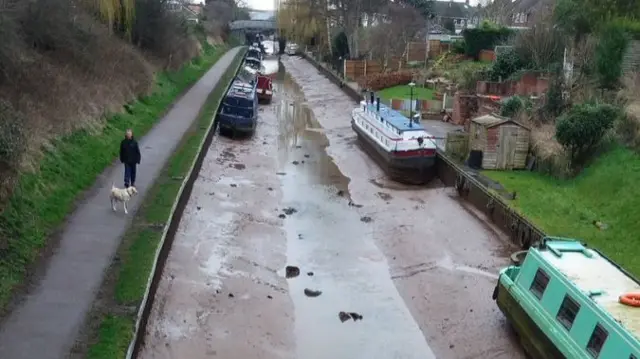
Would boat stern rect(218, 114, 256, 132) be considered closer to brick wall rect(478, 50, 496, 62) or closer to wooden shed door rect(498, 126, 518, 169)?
wooden shed door rect(498, 126, 518, 169)

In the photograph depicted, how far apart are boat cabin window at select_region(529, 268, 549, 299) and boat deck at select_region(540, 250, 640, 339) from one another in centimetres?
28

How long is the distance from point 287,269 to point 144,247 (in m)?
3.76

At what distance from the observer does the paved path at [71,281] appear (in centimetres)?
1027

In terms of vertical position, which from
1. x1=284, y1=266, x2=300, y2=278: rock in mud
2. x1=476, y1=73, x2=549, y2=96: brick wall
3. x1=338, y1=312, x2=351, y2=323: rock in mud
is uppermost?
x1=476, y1=73, x2=549, y2=96: brick wall

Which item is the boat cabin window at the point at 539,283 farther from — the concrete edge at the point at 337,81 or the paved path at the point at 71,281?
the concrete edge at the point at 337,81

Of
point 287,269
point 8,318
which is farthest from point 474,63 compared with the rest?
point 8,318

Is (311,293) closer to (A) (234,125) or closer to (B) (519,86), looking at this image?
(A) (234,125)

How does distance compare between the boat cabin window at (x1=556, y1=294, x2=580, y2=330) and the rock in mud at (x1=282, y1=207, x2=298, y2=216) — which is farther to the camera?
the rock in mud at (x1=282, y1=207, x2=298, y2=216)

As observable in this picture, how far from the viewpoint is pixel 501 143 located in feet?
77.5

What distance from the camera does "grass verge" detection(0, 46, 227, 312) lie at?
12.6 m

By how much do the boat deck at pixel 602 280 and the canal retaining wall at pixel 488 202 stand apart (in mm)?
4229

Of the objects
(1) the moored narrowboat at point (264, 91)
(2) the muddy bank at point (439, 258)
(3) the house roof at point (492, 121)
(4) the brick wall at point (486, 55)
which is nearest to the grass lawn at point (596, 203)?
(2) the muddy bank at point (439, 258)

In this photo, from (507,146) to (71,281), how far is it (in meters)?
16.2

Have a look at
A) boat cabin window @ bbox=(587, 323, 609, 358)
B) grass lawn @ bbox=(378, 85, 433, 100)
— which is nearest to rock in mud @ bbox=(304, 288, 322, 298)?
boat cabin window @ bbox=(587, 323, 609, 358)
